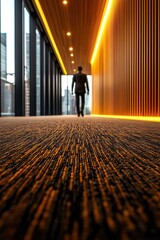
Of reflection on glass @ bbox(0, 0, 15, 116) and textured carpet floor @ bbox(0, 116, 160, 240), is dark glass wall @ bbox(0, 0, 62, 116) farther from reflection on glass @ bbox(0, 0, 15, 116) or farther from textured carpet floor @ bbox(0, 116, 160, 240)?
textured carpet floor @ bbox(0, 116, 160, 240)

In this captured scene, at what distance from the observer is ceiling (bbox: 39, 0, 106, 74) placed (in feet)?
24.0

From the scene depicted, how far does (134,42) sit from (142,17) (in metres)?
0.52

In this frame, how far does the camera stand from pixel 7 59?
5.77 meters

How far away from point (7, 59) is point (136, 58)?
9.25ft

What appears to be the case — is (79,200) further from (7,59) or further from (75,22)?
(75,22)

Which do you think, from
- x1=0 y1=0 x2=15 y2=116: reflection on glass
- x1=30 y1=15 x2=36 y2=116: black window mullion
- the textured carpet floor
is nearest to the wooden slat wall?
x1=0 y1=0 x2=15 y2=116: reflection on glass

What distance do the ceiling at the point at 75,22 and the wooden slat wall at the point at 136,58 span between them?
113 centimetres

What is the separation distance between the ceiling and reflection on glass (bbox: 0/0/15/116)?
1.48 metres

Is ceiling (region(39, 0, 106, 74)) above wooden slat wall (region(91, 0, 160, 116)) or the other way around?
above

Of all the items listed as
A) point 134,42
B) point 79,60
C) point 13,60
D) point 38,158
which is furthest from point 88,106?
point 38,158

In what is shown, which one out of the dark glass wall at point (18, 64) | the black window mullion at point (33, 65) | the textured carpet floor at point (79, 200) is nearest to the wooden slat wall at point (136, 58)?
the dark glass wall at point (18, 64)

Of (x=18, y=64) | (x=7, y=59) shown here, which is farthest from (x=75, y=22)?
(x=7, y=59)

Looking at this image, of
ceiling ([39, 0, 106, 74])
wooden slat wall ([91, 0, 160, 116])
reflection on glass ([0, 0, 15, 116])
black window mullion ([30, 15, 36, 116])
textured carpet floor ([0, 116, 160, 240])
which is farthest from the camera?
black window mullion ([30, 15, 36, 116])

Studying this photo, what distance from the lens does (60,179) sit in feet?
1.37
